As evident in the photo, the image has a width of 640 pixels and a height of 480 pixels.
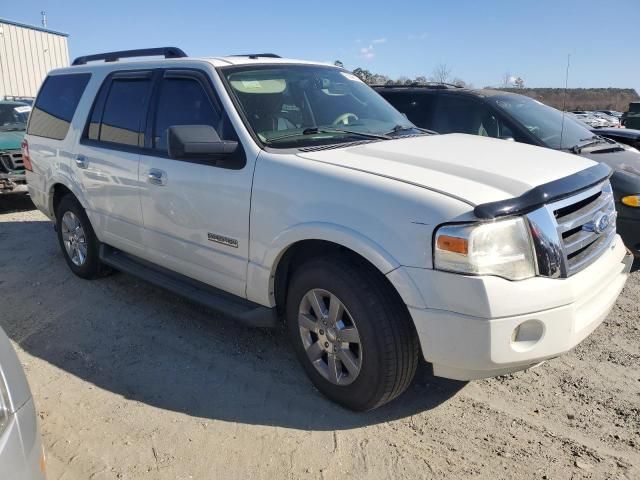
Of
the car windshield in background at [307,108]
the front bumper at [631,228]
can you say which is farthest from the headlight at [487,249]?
the front bumper at [631,228]

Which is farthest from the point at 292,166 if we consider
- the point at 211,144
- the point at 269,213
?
the point at 211,144

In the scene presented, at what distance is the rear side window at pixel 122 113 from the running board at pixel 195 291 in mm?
992

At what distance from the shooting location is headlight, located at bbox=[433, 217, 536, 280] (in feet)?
7.98

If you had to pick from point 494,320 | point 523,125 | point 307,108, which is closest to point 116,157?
point 307,108

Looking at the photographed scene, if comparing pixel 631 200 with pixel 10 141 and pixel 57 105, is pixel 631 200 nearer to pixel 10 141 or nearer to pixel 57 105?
pixel 57 105

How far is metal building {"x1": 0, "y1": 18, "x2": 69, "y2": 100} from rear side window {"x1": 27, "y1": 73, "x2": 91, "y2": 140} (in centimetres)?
1891

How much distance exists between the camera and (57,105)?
5293mm

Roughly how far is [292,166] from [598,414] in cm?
220

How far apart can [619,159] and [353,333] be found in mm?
4025

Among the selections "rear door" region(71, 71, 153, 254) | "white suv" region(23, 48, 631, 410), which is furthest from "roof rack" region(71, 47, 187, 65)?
"rear door" region(71, 71, 153, 254)

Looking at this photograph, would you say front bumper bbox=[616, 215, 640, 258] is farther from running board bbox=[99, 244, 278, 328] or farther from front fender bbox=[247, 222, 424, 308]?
running board bbox=[99, 244, 278, 328]

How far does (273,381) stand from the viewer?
343 cm

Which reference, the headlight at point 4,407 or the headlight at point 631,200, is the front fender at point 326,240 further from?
the headlight at point 631,200

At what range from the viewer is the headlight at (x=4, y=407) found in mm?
1921
